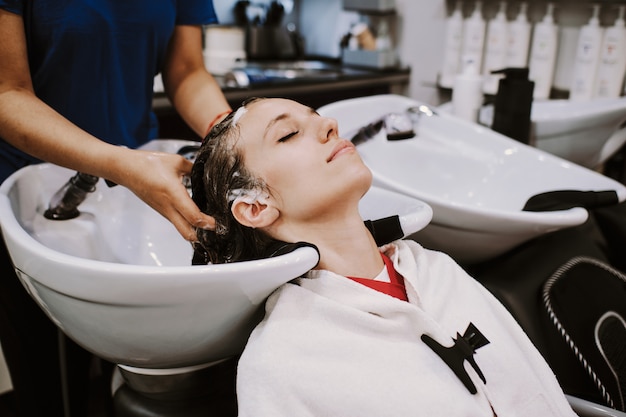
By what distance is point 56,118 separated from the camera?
3.70ft

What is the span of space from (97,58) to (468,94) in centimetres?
131

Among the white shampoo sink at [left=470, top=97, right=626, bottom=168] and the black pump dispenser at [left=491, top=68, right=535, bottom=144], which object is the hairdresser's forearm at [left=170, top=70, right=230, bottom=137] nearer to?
the black pump dispenser at [left=491, top=68, right=535, bottom=144]

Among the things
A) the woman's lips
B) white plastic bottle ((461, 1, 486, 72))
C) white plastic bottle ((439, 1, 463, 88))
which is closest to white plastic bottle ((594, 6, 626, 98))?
white plastic bottle ((461, 1, 486, 72))

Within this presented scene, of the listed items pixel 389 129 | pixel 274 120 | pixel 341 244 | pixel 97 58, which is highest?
pixel 97 58

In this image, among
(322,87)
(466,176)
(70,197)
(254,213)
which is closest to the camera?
(254,213)

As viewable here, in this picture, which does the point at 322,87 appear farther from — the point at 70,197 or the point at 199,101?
the point at 70,197

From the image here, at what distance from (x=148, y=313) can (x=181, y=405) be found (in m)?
0.36

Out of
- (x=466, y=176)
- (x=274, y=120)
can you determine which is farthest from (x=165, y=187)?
(x=466, y=176)

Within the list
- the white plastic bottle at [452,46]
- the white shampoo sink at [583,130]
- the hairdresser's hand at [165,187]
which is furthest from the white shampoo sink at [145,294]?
the white plastic bottle at [452,46]

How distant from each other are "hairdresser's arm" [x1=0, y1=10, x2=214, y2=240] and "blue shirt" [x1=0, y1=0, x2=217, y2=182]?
0.27 feet

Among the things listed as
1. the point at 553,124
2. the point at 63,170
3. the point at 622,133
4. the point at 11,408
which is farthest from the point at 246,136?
the point at 11,408

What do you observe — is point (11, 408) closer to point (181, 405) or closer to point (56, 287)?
point (181, 405)

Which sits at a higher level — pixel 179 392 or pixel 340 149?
pixel 340 149

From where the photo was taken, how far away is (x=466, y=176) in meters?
1.81
